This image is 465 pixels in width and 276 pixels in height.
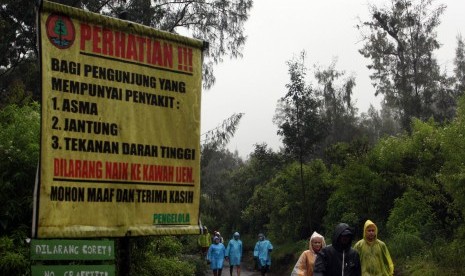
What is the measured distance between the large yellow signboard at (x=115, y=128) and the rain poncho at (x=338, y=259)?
2.36 m

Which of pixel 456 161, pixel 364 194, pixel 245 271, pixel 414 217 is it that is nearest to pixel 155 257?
pixel 456 161

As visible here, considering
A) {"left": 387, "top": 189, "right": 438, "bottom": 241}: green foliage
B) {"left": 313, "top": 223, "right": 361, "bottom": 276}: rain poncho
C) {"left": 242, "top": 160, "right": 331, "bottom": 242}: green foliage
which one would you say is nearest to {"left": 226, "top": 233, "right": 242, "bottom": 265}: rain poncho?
{"left": 387, "top": 189, "right": 438, "bottom": 241}: green foliage

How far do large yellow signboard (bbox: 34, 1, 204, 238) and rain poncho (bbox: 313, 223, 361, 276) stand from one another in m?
2.36

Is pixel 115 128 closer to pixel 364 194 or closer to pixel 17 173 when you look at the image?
pixel 17 173

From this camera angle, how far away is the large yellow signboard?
4.37m

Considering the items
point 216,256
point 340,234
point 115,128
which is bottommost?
point 216,256

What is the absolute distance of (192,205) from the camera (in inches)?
204

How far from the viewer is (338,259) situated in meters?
6.99

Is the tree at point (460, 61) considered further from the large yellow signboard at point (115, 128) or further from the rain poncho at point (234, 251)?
the large yellow signboard at point (115, 128)

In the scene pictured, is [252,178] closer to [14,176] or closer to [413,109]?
[413,109]

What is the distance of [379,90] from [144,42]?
45.9 meters

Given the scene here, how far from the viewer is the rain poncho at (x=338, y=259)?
6.95 m

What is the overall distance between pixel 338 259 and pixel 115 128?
3459 millimetres

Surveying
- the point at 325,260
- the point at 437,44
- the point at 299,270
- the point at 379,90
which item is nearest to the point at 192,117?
the point at 325,260
